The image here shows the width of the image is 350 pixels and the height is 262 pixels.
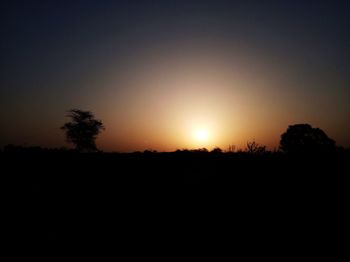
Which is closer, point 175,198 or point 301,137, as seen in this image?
point 175,198

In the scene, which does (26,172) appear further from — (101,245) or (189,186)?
(189,186)

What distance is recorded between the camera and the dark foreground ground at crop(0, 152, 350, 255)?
653cm

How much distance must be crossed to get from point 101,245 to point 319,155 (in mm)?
9482

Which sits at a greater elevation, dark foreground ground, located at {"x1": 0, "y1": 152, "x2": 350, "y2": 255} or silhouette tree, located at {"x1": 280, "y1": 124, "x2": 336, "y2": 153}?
silhouette tree, located at {"x1": 280, "y1": 124, "x2": 336, "y2": 153}

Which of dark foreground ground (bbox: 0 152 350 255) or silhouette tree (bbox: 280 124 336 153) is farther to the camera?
silhouette tree (bbox: 280 124 336 153)

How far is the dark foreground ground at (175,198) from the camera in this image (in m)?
6.53

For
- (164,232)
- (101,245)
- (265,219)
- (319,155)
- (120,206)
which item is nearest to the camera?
(101,245)

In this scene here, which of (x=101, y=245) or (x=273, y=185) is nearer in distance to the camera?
(x=101, y=245)

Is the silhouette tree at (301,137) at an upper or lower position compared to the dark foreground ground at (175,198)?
upper

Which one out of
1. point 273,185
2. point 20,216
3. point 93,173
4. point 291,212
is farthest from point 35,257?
point 273,185

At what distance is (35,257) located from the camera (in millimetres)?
5695

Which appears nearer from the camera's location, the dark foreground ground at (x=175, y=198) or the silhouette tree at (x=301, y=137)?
the dark foreground ground at (x=175, y=198)

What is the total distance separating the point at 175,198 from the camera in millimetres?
8172

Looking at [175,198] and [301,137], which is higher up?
[301,137]
